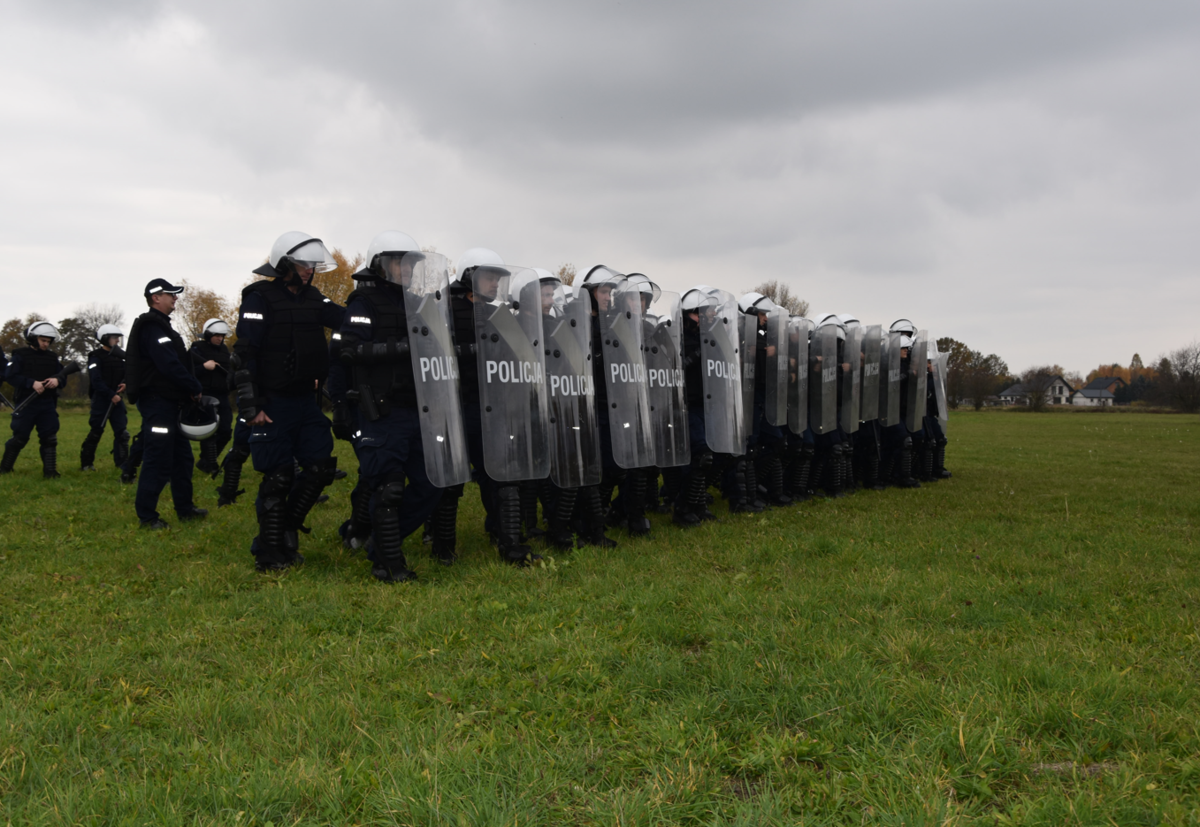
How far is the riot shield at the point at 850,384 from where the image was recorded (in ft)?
30.4

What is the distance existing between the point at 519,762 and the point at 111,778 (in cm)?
126

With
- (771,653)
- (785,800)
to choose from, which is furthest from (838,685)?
(785,800)

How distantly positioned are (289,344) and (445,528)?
1.66 metres

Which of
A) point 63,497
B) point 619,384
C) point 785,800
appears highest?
point 619,384

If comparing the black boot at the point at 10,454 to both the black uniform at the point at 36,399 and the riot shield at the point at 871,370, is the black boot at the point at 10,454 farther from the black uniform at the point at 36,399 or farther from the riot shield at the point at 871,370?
the riot shield at the point at 871,370

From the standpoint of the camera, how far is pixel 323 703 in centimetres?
297

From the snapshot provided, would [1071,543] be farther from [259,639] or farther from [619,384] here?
[259,639]

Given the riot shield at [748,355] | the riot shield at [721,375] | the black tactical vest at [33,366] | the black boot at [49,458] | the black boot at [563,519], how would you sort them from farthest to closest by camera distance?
the black boot at [49,458], the black tactical vest at [33,366], the riot shield at [748,355], the riot shield at [721,375], the black boot at [563,519]

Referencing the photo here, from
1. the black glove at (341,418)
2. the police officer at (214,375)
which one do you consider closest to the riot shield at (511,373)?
the black glove at (341,418)

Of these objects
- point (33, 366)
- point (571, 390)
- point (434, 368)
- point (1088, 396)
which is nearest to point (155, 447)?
point (434, 368)

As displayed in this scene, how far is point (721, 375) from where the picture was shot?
7.13 m

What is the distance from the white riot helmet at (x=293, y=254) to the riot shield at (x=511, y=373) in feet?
3.70

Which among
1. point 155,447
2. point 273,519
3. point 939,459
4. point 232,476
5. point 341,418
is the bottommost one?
point 939,459

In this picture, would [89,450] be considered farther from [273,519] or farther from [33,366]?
[273,519]
